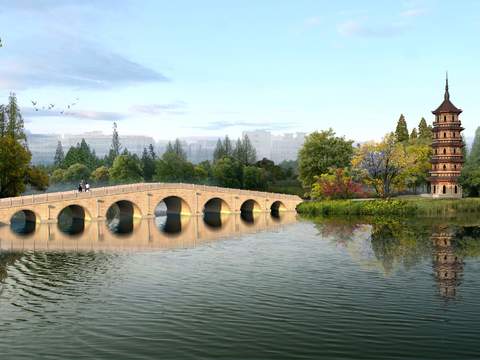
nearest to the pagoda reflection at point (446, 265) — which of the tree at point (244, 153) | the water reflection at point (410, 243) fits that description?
the water reflection at point (410, 243)

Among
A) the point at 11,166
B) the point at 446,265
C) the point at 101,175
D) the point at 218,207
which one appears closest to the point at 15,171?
the point at 11,166

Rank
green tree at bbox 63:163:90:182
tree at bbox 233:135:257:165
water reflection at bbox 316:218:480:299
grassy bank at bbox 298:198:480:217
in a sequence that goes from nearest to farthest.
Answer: water reflection at bbox 316:218:480:299, grassy bank at bbox 298:198:480:217, green tree at bbox 63:163:90:182, tree at bbox 233:135:257:165

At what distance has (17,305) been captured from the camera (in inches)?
928

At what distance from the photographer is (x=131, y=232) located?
54125mm

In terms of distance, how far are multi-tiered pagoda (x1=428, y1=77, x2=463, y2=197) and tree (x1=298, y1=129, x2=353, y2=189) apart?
619 inches

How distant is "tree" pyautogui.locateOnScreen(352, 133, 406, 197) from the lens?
7631 centimetres

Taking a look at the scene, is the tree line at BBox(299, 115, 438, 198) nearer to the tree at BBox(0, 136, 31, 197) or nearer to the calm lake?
the calm lake

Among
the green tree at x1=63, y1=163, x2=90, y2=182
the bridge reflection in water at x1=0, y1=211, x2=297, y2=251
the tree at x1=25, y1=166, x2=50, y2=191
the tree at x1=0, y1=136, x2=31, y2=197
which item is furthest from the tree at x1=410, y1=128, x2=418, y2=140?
the green tree at x1=63, y1=163, x2=90, y2=182

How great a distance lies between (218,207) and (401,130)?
52.5 m

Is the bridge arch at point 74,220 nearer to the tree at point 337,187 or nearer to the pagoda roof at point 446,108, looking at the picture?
the tree at point 337,187

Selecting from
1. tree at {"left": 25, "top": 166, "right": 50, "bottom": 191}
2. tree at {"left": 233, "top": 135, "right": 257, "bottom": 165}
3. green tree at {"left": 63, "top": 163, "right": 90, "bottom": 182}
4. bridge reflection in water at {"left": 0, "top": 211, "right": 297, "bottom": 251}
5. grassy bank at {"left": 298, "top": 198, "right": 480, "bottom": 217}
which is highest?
tree at {"left": 233, "top": 135, "right": 257, "bottom": 165}

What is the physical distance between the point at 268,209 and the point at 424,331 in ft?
201

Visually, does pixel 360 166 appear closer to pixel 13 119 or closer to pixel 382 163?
pixel 382 163

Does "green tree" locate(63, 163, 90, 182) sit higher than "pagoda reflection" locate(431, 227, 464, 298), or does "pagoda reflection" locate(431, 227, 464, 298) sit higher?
"green tree" locate(63, 163, 90, 182)
